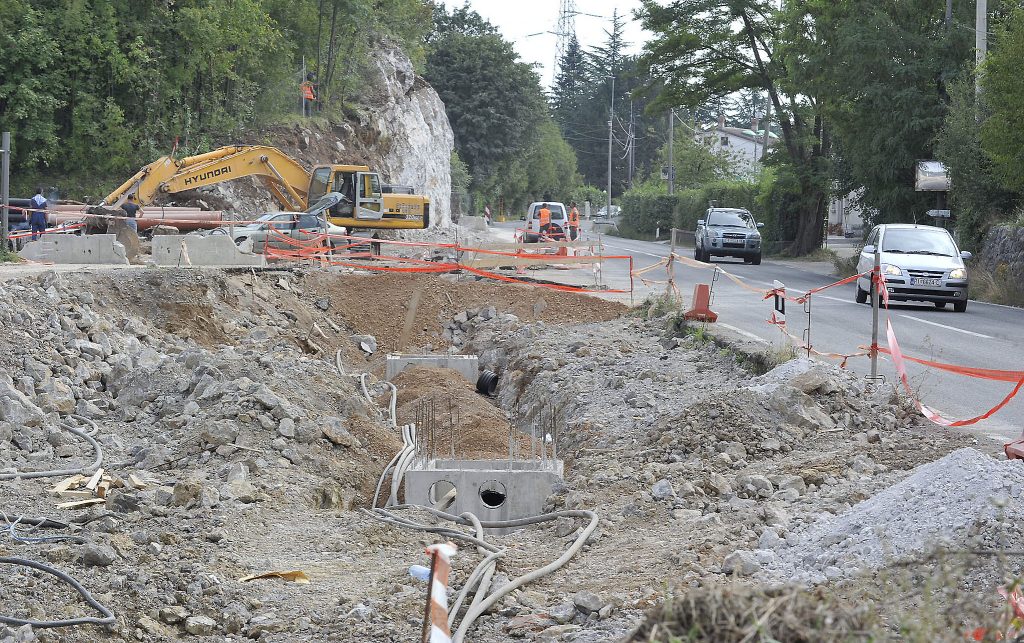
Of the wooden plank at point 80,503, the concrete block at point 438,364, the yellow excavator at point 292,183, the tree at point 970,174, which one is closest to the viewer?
the wooden plank at point 80,503

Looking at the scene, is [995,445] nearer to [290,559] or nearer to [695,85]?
[290,559]

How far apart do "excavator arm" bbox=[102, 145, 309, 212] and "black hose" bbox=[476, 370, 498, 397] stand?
1430 centimetres

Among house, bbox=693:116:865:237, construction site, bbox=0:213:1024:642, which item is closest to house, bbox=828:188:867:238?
house, bbox=693:116:865:237

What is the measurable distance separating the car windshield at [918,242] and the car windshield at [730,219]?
583 inches

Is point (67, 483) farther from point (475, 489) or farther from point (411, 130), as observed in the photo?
point (411, 130)

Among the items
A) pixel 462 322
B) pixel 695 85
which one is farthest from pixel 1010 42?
pixel 695 85

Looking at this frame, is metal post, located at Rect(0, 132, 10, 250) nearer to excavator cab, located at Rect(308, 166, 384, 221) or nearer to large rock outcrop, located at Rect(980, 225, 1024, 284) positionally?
excavator cab, located at Rect(308, 166, 384, 221)

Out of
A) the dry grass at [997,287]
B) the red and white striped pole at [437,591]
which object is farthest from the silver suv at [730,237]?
the red and white striped pole at [437,591]

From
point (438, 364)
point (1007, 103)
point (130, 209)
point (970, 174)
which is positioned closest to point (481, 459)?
point (438, 364)

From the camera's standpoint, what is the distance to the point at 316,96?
47906mm

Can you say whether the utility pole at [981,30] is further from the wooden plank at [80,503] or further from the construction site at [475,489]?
the wooden plank at [80,503]

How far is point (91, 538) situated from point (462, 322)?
1288 centimetres

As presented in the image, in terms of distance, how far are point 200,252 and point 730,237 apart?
2058 cm

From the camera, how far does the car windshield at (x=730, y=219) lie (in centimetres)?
3800
